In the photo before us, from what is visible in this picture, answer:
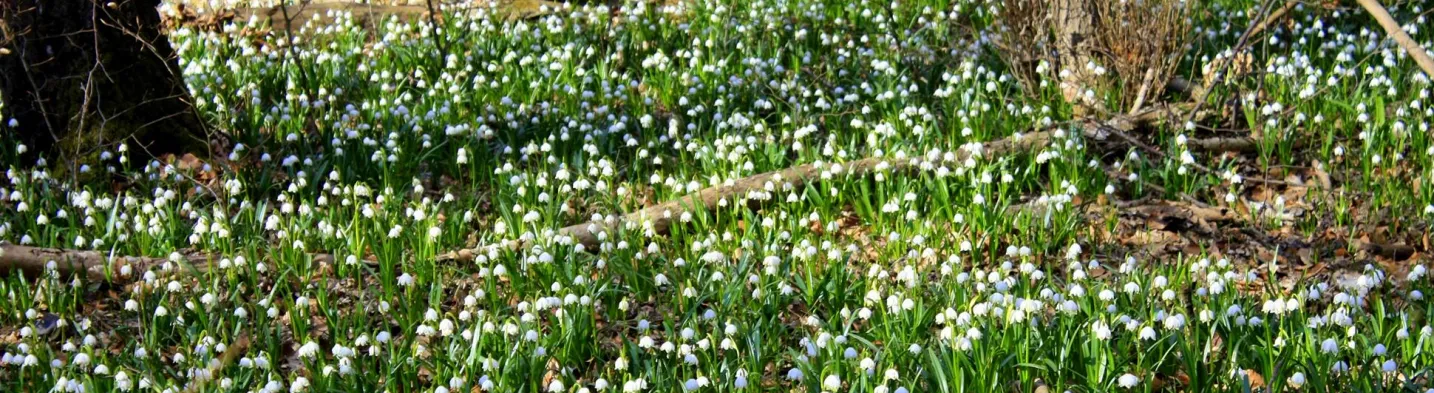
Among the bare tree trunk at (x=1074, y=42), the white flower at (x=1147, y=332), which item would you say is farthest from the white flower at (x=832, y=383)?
the bare tree trunk at (x=1074, y=42)

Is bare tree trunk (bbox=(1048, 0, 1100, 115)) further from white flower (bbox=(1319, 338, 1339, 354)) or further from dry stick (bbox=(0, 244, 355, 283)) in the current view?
dry stick (bbox=(0, 244, 355, 283))

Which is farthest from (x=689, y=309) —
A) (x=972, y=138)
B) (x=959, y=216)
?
(x=972, y=138)

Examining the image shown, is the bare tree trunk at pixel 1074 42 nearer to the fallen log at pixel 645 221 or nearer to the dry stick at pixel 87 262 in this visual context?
the fallen log at pixel 645 221

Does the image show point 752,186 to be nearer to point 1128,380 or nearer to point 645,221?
point 645,221

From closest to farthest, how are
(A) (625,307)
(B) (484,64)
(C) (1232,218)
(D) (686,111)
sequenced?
(A) (625,307), (C) (1232,218), (D) (686,111), (B) (484,64)

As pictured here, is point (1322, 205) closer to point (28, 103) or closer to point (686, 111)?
point (686, 111)

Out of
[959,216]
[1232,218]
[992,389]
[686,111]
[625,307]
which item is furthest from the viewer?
[686,111]

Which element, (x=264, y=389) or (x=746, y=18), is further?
(x=746, y=18)

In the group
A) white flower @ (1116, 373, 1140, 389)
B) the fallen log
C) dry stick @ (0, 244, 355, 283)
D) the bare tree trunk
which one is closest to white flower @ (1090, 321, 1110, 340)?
white flower @ (1116, 373, 1140, 389)

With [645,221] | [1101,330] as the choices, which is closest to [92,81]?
[645,221]
